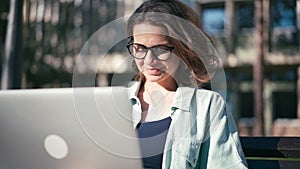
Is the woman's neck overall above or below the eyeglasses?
below

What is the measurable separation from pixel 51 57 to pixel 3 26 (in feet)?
4.61

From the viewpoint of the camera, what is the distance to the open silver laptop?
37.9 inches

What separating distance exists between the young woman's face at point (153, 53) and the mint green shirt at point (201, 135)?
0.29 feet

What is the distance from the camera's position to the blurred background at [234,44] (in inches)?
438

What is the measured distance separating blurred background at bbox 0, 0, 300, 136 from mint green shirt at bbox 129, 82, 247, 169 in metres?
9.19

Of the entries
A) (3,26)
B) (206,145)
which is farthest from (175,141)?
(3,26)

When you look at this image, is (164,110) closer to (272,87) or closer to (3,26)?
(272,87)

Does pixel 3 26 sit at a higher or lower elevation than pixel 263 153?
higher

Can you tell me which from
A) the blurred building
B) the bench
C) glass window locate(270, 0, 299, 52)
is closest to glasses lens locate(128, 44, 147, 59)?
the bench

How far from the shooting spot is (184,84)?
1464 millimetres

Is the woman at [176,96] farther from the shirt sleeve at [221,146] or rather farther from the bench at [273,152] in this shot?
the bench at [273,152]

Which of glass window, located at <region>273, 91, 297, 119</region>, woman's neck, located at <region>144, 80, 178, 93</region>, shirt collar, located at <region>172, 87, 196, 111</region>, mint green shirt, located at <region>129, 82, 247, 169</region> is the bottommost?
glass window, located at <region>273, 91, 297, 119</region>

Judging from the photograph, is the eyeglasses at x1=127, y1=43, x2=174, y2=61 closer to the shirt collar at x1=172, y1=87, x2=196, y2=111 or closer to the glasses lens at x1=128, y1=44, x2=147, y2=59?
the glasses lens at x1=128, y1=44, x2=147, y2=59

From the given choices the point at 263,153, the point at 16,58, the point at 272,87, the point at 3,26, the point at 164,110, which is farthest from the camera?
the point at 3,26
